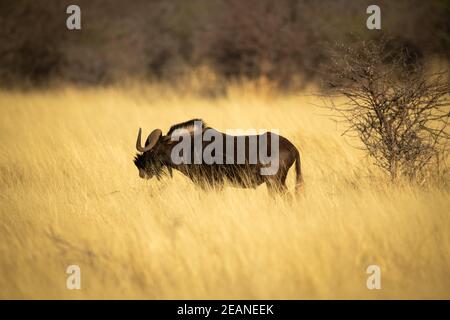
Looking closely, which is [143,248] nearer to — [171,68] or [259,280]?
[259,280]

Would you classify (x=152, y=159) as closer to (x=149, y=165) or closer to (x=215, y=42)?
(x=149, y=165)

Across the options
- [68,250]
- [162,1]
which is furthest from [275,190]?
[162,1]

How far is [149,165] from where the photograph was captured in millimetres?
6066

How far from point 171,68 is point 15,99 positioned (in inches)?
281

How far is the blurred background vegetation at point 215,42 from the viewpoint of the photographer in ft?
53.8

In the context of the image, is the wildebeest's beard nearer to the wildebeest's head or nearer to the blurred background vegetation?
the wildebeest's head

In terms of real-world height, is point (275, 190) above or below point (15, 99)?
below

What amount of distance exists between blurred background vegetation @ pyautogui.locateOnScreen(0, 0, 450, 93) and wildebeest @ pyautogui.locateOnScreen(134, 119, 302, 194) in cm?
957

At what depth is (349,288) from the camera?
371 centimetres

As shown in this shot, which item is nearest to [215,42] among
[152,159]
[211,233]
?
[152,159]

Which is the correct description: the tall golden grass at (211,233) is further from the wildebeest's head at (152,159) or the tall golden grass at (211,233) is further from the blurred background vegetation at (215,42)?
the blurred background vegetation at (215,42)

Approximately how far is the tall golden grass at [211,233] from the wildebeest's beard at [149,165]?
0.17 meters

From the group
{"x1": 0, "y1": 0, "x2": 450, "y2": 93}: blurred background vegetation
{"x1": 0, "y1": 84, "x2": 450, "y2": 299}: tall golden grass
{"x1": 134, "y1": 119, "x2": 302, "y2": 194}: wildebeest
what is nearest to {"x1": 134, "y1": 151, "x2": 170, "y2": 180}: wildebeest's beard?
{"x1": 134, "y1": 119, "x2": 302, "y2": 194}: wildebeest

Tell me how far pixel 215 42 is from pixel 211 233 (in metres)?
14.5
